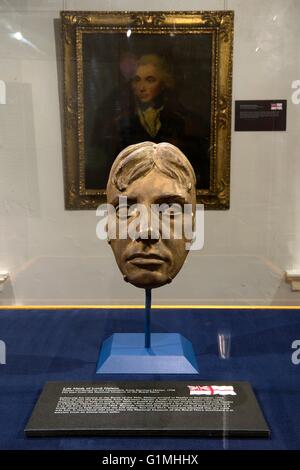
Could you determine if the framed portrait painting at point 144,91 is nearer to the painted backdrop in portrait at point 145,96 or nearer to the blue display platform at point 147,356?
the painted backdrop in portrait at point 145,96

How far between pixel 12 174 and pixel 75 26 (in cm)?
82

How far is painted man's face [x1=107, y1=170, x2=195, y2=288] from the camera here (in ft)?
6.44

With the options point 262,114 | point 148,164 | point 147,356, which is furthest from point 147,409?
point 262,114

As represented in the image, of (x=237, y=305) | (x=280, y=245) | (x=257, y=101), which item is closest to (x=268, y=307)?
(x=237, y=305)

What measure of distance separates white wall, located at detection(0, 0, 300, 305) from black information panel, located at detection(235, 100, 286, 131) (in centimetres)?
4

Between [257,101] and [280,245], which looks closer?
[257,101]

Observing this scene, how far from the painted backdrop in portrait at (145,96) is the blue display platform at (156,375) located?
0.71 metres

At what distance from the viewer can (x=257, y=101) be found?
2596 millimetres

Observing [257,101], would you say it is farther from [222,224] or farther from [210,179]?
[222,224]

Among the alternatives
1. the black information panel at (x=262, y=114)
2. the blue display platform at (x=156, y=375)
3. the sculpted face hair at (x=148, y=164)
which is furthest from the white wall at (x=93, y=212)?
the sculpted face hair at (x=148, y=164)

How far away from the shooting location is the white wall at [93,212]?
2.54 meters

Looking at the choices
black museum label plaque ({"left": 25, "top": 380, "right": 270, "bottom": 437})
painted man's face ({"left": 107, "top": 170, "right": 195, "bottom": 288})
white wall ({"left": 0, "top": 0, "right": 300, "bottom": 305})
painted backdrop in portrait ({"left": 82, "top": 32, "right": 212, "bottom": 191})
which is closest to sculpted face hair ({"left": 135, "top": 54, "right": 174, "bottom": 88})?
painted backdrop in portrait ({"left": 82, "top": 32, "right": 212, "bottom": 191})
